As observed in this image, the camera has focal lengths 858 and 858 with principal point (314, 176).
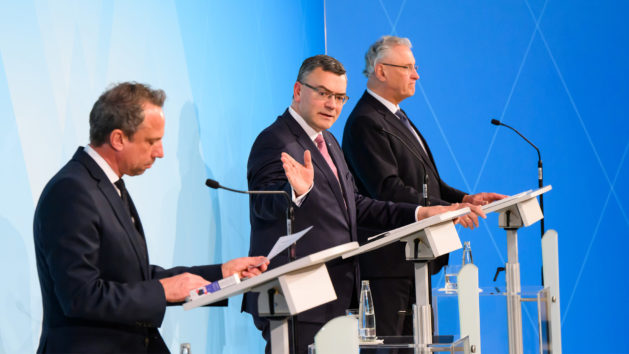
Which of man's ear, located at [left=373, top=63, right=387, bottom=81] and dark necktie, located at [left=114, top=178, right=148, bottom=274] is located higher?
man's ear, located at [left=373, top=63, right=387, bottom=81]

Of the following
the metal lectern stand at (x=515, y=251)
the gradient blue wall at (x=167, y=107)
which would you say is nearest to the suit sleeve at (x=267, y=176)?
the gradient blue wall at (x=167, y=107)

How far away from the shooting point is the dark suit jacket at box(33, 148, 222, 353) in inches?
89.8

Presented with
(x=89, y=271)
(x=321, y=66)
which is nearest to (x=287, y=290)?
(x=89, y=271)

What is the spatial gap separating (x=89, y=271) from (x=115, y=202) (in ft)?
0.80

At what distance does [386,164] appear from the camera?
4129 mm

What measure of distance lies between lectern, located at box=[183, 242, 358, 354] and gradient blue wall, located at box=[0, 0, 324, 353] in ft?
3.39

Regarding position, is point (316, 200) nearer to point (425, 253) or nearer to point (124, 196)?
point (425, 253)

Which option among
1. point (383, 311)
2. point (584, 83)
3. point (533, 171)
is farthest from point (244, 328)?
point (584, 83)

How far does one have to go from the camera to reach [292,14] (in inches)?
223

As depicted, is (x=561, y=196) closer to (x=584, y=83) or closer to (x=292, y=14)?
(x=584, y=83)

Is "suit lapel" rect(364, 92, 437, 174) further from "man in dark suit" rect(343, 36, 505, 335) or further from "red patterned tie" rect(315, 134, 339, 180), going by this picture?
"red patterned tie" rect(315, 134, 339, 180)

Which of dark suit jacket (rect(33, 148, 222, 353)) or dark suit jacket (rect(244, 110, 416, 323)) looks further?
dark suit jacket (rect(244, 110, 416, 323))

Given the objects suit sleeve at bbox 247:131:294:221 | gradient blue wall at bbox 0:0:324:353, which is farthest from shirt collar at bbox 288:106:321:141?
gradient blue wall at bbox 0:0:324:353

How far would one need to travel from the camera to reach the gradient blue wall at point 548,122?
602cm
